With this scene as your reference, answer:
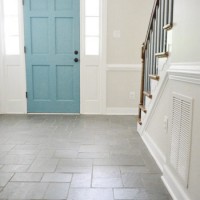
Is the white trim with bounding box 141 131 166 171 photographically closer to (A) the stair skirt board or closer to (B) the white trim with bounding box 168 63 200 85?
(A) the stair skirt board

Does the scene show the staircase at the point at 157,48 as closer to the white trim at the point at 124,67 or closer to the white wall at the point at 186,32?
the white wall at the point at 186,32

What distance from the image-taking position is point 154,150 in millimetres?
2604

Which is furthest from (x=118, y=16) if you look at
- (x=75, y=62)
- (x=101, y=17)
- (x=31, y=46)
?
(x=31, y=46)

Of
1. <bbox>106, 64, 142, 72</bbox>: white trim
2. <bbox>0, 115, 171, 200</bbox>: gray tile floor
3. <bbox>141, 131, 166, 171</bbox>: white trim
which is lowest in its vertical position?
<bbox>0, 115, 171, 200</bbox>: gray tile floor

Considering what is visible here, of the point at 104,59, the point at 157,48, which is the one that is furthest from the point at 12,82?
the point at 157,48

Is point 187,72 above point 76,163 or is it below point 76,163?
above

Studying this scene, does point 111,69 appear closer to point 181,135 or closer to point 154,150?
point 154,150

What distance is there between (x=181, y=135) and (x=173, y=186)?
0.41 meters

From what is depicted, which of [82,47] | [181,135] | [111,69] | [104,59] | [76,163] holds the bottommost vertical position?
[76,163]

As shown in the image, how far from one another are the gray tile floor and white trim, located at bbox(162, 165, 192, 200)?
5 cm

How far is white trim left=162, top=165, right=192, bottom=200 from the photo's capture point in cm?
165

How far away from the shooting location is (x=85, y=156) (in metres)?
2.60


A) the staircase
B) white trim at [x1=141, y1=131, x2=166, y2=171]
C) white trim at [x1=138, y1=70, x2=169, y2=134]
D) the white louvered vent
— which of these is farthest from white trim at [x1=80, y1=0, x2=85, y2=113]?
the white louvered vent

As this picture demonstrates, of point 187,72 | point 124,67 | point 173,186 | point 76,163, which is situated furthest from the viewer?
point 124,67
